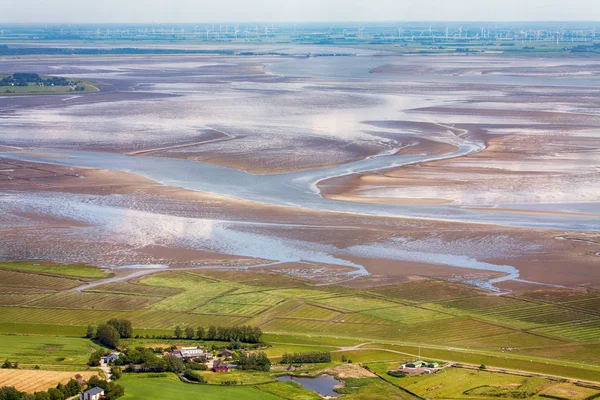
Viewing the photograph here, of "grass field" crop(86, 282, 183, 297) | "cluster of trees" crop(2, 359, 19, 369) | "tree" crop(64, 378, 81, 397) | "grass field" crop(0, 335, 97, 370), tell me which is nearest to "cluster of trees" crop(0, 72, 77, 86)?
"grass field" crop(86, 282, 183, 297)

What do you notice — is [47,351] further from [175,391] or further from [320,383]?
Result: [320,383]

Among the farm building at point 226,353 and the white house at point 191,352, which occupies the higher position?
the white house at point 191,352

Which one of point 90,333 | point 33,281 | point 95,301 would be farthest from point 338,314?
point 33,281

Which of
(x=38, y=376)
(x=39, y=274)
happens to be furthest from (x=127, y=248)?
(x=38, y=376)

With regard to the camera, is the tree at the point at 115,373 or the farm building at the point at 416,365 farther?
the farm building at the point at 416,365

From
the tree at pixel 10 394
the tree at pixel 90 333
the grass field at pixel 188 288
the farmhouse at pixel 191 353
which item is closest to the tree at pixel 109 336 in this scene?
the tree at pixel 90 333

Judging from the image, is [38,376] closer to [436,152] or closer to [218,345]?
[218,345]

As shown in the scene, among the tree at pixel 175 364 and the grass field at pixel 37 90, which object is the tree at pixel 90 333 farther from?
the grass field at pixel 37 90
